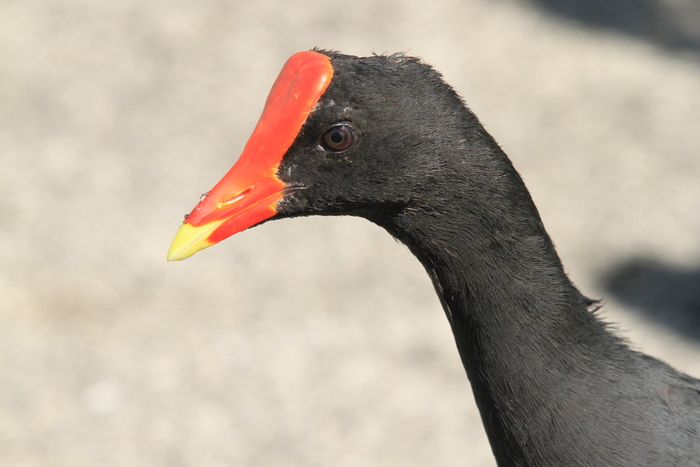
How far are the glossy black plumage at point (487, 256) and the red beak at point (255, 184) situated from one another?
4 centimetres

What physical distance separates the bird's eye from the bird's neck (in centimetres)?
24

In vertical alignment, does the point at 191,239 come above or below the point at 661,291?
below

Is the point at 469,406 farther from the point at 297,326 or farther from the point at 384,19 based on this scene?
the point at 384,19

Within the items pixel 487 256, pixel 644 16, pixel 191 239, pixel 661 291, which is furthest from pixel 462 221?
pixel 644 16

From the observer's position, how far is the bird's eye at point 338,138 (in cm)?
196

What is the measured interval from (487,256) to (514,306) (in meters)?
0.15

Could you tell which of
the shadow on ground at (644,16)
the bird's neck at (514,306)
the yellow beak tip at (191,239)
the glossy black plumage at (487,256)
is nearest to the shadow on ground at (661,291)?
the shadow on ground at (644,16)

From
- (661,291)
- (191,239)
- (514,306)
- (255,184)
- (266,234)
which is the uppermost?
(266,234)

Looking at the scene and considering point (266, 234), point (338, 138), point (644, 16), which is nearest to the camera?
point (338, 138)

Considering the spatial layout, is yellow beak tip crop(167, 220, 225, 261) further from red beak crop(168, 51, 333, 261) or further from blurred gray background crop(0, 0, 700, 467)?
blurred gray background crop(0, 0, 700, 467)

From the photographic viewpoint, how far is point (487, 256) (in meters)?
2.02

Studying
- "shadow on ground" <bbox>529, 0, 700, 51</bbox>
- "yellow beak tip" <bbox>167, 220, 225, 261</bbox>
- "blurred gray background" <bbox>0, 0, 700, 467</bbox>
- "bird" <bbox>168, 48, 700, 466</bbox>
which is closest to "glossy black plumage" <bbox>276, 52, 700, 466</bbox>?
"bird" <bbox>168, 48, 700, 466</bbox>

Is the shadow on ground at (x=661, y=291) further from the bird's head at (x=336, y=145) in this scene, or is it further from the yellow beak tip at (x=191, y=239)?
the yellow beak tip at (x=191, y=239)

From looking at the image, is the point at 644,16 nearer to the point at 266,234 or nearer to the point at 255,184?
the point at 266,234
